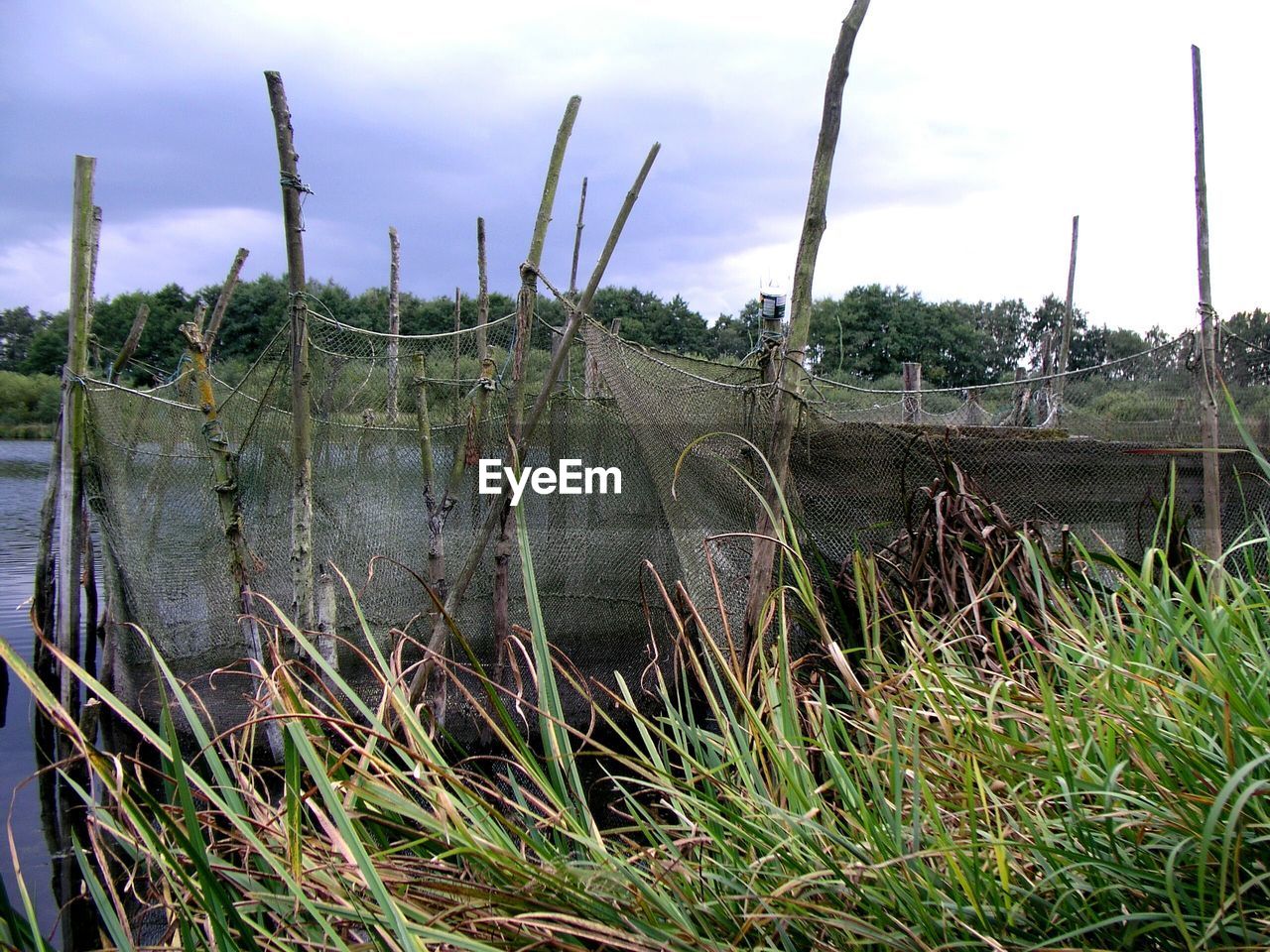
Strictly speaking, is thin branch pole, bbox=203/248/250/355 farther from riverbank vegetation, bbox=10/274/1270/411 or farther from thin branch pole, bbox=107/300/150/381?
riverbank vegetation, bbox=10/274/1270/411

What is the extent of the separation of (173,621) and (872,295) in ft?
133

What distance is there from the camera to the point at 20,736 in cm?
561

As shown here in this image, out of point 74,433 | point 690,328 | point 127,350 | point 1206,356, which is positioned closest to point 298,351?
point 74,433

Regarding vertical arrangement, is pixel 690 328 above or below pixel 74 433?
above

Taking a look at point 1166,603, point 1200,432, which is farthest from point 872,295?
point 1166,603

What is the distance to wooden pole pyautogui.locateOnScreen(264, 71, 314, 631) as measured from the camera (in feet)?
12.6

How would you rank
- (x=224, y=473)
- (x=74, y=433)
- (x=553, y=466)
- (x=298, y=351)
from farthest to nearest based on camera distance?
(x=74, y=433), (x=553, y=466), (x=224, y=473), (x=298, y=351)

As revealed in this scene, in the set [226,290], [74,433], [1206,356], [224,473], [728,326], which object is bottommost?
[224,473]

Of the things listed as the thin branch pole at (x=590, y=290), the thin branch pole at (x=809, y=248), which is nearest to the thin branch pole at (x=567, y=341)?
the thin branch pole at (x=590, y=290)

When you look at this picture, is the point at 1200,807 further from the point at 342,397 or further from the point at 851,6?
the point at 342,397

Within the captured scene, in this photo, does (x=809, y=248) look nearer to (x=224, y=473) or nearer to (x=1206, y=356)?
(x=1206, y=356)

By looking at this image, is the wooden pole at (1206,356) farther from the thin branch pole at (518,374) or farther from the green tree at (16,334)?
the green tree at (16,334)

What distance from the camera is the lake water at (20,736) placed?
12.9 ft

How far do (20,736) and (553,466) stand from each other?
12.6 feet
